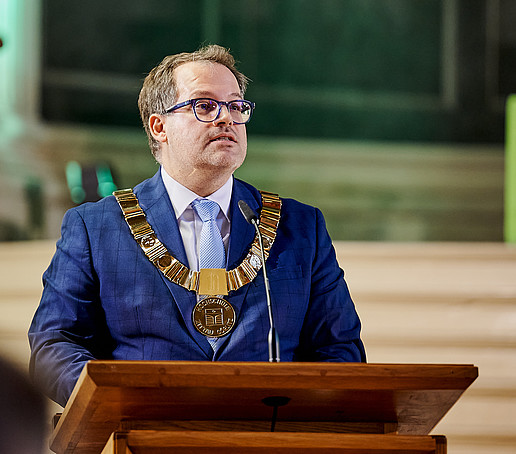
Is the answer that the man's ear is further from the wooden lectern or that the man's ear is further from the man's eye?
the wooden lectern

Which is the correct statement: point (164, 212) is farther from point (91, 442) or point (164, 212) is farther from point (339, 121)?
point (339, 121)

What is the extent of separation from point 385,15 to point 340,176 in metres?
1.12

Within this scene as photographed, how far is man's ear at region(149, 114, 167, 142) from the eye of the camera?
2.65m

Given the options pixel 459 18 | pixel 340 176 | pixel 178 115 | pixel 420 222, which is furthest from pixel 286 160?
pixel 178 115

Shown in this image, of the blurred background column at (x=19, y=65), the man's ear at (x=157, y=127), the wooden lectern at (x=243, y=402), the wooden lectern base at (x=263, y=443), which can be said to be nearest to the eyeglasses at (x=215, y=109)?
the man's ear at (x=157, y=127)

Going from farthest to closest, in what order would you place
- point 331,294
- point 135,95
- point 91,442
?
point 135,95 < point 331,294 < point 91,442

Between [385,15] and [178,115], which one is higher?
[385,15]

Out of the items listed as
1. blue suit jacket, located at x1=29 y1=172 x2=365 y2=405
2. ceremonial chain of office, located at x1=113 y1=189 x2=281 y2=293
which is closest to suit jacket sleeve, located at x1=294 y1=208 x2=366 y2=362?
blue suit jacket, located at x1=29 y1=172 x2=365 y2=405

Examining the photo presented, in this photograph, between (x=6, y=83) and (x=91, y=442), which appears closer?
(x=91, y=442)

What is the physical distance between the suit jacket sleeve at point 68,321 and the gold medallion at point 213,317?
0.78 ft

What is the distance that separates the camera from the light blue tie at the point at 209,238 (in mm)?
2445

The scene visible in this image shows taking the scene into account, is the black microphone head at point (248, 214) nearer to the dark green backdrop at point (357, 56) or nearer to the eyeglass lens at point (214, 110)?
the eyeglass lens at point (214, 110)

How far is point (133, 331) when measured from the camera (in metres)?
2.32

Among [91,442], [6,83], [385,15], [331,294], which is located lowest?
[91,442]
